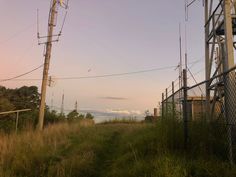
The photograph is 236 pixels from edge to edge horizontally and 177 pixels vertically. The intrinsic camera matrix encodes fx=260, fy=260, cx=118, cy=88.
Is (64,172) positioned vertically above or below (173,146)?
below

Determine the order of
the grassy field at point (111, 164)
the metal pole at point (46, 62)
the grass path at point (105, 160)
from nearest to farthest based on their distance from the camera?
the grassy field at point (111, 164) → the grass path at point (105, 160) → the metal pole at point (46, 62)

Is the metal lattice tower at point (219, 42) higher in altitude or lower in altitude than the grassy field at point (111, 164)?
higher

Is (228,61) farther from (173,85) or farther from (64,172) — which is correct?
(64,172)

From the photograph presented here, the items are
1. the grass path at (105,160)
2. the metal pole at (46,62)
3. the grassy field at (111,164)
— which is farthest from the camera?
the metal pole at (46,62)

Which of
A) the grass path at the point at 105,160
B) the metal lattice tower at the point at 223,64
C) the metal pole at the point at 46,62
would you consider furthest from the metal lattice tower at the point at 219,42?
the metal pole at the point at 46,62

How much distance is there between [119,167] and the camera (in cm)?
632

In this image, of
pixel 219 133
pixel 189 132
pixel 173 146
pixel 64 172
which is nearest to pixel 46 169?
pixel 64 172

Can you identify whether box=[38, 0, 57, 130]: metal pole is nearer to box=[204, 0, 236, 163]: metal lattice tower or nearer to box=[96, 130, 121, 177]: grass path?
box=[96, 130, 121, 177]: grass path

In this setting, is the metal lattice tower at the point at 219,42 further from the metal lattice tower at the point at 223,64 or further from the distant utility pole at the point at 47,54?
the distant utility pole at the point at 47,54

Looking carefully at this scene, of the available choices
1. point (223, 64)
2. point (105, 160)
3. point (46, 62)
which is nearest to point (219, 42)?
point (223, 64)

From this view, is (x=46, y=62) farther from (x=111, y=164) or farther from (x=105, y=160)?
(x=111, y=164)

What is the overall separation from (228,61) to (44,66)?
1213cm

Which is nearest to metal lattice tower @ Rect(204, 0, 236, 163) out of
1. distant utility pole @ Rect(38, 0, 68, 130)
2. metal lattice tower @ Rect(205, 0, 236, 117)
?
metal lattice tower @ Rect(205, 0, 236, 117)

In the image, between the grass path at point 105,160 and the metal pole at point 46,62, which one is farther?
the metal pole at point 46,62
